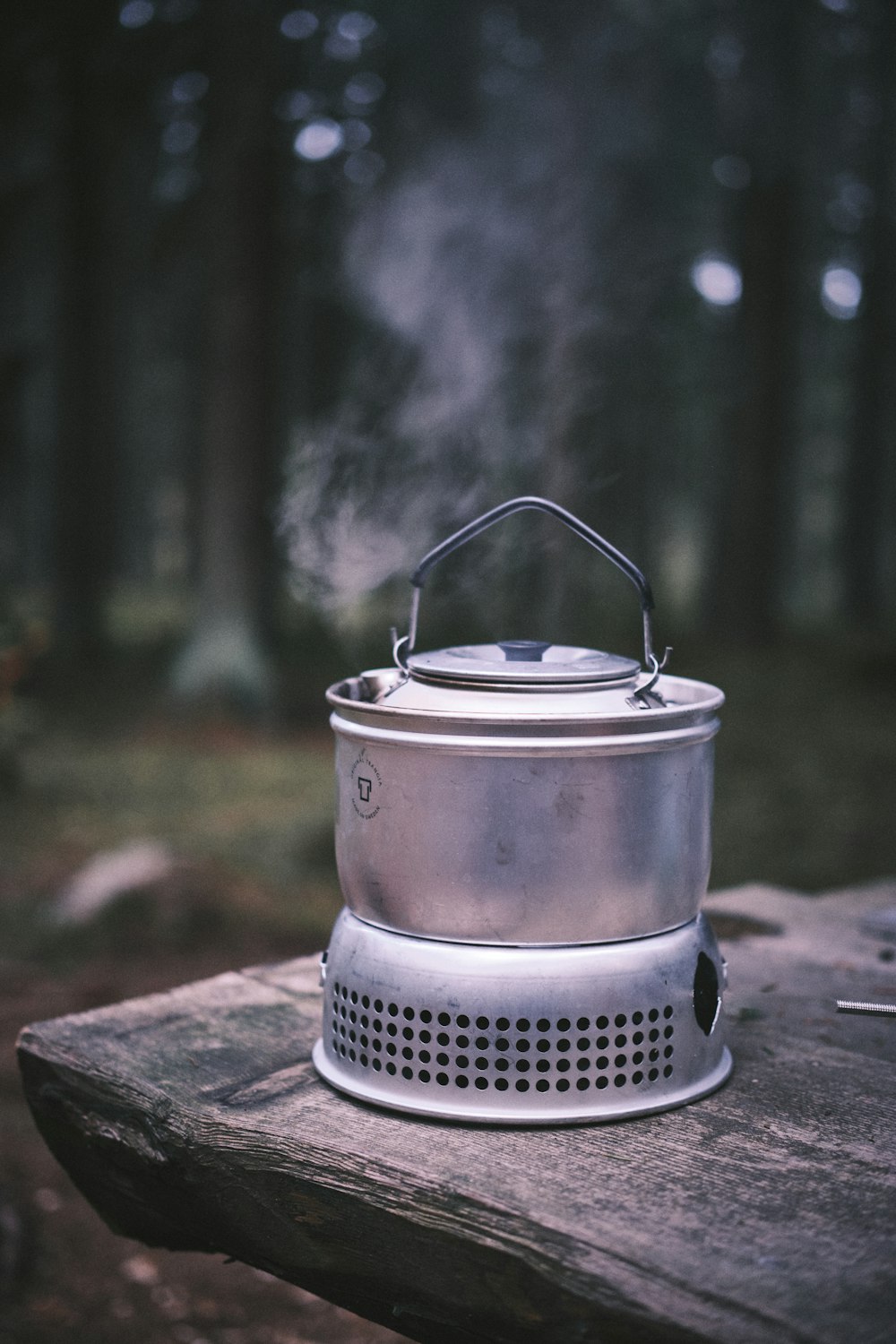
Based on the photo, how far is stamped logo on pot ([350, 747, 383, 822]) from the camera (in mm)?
1679

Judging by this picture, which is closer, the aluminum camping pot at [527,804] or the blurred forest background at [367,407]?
the aluminum camping pot at [527,804]

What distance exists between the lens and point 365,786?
1702 mm

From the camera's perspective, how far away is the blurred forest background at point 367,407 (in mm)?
5039

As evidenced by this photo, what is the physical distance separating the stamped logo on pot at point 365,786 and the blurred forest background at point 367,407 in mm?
1725

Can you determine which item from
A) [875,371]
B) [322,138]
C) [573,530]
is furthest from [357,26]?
[573,530]

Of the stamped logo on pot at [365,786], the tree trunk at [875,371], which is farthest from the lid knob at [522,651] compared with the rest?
the tree trunk at [875,371]

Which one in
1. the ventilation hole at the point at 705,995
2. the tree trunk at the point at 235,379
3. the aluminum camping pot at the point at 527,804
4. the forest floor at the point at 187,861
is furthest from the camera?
the tree trunk at the point at 235,379

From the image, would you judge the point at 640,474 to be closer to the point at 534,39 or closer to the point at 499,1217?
the point at 534,39

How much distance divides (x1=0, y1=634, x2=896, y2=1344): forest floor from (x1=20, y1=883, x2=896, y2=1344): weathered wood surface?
137cm

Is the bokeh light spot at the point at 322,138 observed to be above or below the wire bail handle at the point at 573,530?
above

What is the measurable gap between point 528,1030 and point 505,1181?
211mm

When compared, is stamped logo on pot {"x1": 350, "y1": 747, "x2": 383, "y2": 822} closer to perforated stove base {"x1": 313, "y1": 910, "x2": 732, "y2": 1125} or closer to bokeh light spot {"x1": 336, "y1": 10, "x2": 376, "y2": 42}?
perforated stove base {"x1": 313, "y1": 910, "x2": 732, "y2": 1125}

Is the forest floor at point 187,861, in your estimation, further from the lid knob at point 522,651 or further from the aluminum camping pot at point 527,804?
the lid knob at point 522,651

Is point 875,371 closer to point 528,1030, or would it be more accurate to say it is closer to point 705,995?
point 705,995
